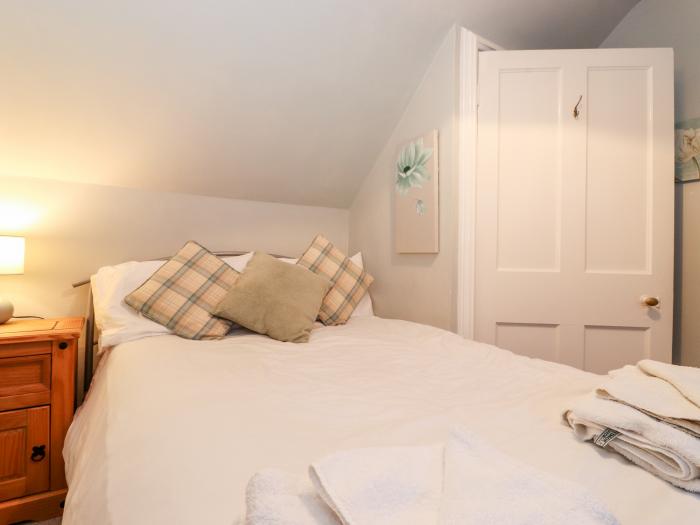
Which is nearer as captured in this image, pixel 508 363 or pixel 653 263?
pixel 508 363

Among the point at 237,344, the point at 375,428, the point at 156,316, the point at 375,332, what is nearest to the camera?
the point at 375,428

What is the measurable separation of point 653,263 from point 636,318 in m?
0.29

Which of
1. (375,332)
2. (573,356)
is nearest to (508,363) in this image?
(375,332)

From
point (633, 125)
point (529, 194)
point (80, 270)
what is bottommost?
point (80, 270)

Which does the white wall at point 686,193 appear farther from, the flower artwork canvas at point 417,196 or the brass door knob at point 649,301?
the flower artwork canvas at point 417,196

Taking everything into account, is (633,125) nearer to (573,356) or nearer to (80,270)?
(573,356)

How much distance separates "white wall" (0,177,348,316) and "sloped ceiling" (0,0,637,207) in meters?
0.09

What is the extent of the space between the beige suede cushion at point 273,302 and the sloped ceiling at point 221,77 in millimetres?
825

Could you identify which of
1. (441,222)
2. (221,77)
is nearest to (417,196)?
(441,222)

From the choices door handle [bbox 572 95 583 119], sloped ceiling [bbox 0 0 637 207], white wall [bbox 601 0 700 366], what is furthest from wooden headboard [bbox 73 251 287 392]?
white wall [bbox 601 0 700 366]

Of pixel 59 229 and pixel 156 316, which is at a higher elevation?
pixel 59 229

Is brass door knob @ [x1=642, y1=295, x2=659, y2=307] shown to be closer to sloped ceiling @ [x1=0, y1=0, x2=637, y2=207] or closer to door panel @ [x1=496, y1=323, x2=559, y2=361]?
door panel @ [x1=496, y1=323, x2=559, y2=361]

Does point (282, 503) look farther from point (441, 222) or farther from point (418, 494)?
point (441, 222)

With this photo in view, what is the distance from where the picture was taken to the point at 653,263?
1797mm
